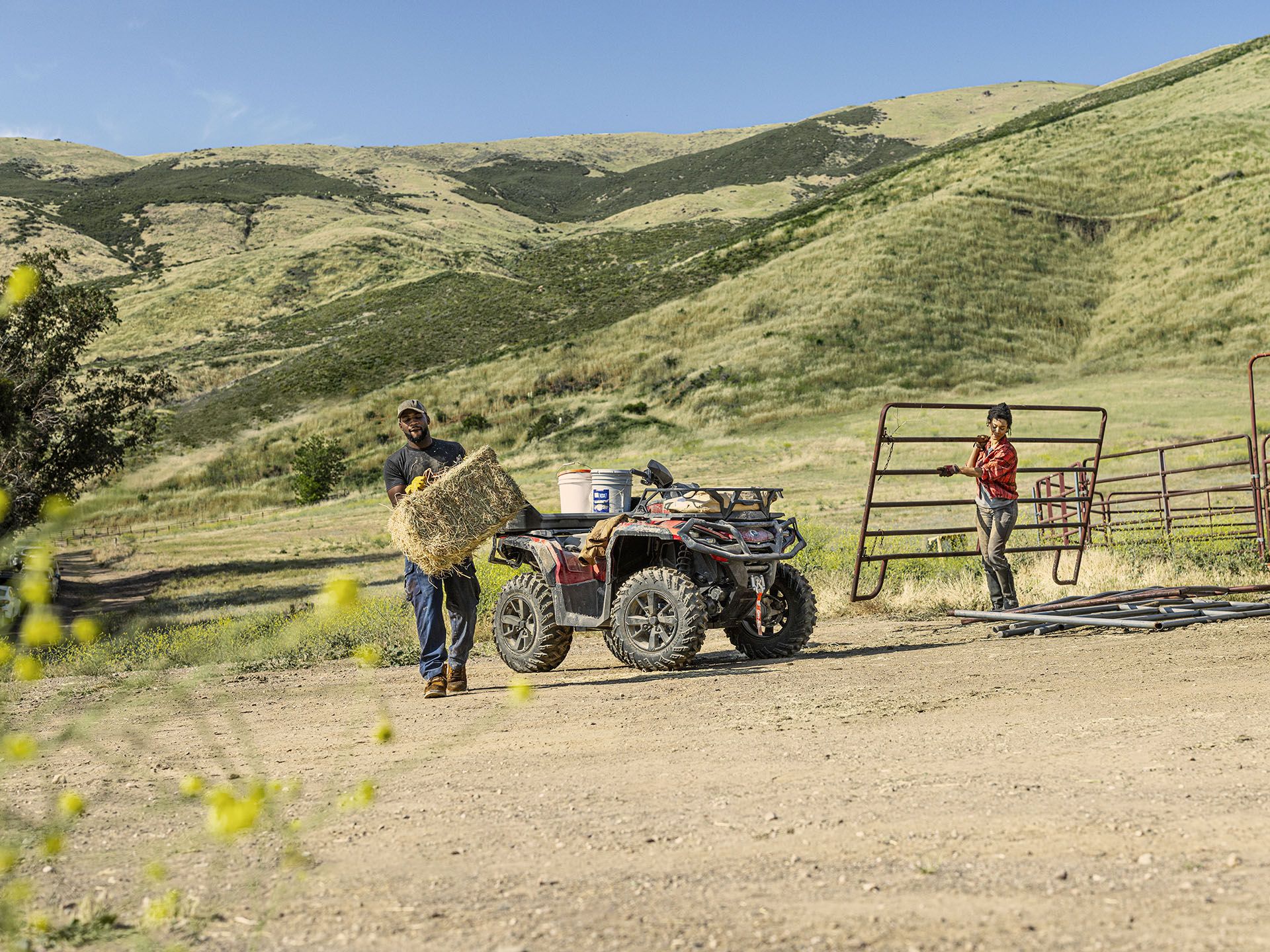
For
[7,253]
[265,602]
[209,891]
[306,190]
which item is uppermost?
[306,190]

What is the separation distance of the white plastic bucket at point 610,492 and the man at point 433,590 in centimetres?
140

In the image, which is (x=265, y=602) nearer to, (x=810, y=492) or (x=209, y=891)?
(x=810, y=492)

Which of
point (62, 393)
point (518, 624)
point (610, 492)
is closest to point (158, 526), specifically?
point (62, 393)

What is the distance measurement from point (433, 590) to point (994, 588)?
583 centimetres

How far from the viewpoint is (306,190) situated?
538 ft

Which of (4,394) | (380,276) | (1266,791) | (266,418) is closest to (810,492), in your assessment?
(4,394)

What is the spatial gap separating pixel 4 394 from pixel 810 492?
19.4m

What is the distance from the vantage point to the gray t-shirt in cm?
879

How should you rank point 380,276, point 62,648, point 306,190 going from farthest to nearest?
point 306,190 < point 380,276 < point 62,648

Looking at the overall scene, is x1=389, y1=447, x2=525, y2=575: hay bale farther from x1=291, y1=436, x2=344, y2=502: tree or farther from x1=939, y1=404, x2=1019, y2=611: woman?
x1=291, y1=436, x2=344, y2=502: tree

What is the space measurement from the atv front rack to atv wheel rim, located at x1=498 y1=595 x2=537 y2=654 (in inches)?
48.6

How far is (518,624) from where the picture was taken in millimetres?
9914

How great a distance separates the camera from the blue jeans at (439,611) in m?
8.58

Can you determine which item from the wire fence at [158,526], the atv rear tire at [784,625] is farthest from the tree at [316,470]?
the atv rear tire at [784,625]
